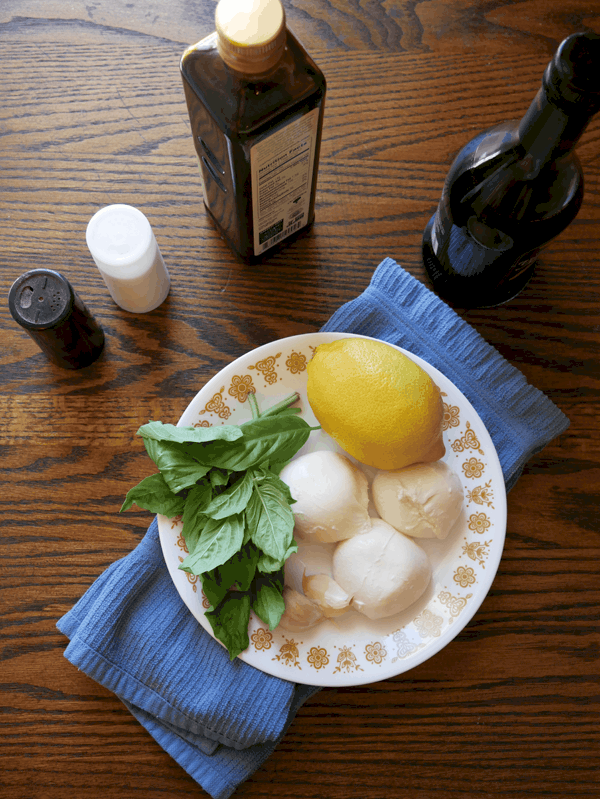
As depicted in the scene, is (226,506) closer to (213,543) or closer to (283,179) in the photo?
(213,543)

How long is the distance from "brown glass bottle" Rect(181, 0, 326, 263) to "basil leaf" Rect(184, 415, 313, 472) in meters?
0.21

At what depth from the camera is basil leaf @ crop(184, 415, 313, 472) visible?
0.57 m

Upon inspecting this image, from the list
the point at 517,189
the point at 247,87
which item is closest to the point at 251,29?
the point at 247,87

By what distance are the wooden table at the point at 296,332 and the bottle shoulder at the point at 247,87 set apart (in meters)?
0.22

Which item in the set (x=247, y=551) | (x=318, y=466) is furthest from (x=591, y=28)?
(x=247, y=551)

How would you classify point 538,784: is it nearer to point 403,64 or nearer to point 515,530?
point 515,530

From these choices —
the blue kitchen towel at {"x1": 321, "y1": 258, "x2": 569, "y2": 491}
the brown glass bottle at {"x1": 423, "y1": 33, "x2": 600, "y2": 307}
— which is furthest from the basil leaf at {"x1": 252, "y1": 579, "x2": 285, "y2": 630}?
the brown glass bottle at {"x1": 423, "y1": 33, "x2": 600, "y2": 307}

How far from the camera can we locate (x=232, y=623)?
0.56m

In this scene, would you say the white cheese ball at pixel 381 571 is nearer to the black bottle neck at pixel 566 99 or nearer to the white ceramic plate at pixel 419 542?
the white ceramic plate at pixel 419 542

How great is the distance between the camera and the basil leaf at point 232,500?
21.8 inches

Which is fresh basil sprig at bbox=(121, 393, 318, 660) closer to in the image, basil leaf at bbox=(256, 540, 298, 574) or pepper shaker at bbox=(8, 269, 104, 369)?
basil leaf at bbox=(256, 540, 298, 574)

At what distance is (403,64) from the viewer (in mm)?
723

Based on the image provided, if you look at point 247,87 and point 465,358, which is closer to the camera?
point 247,87

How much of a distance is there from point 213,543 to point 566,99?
0.45m
